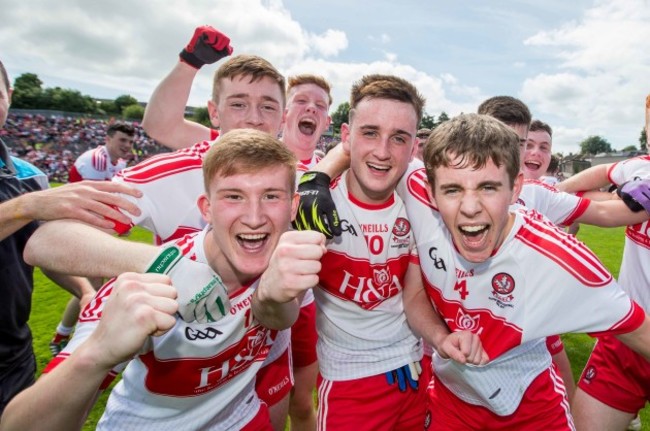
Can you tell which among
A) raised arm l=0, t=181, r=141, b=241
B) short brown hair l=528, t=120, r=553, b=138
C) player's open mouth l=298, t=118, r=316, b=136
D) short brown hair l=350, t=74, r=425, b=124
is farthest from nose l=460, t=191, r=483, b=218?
short brown hair l=528, t=120, r=553, b=138

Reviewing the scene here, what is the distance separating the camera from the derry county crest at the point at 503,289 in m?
2.18

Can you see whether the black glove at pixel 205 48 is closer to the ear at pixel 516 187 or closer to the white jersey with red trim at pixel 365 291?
the white jersey with red trim at pixel 365 291

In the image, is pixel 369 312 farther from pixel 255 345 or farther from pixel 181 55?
pixel 181 55

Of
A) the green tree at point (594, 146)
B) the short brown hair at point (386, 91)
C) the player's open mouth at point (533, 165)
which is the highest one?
the green tree at point (594, 146)

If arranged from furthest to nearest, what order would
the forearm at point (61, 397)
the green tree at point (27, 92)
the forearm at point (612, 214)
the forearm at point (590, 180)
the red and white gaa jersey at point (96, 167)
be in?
the green tree at point (27, 92)
the red and white gaa jersey at point (96, 167)
the forearm at point (590, 180)
the forearm at point (612, 214)
the forearm at point (61, 397)

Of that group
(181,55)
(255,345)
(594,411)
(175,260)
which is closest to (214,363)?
(255,345)

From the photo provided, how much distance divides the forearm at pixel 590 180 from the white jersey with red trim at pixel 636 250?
0.11m

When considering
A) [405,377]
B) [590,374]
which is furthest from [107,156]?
[590,374]

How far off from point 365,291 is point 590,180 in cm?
239

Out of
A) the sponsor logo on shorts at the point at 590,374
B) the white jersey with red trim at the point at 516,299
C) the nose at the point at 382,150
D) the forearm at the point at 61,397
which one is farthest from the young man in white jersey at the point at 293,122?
the sponsor logo on shorts at the point at 590,374

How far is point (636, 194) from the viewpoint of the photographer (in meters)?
2.73

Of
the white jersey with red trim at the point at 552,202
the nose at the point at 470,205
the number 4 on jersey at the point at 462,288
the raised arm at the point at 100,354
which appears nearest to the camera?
the raised arm at the point at 100,354

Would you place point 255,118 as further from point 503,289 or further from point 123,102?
point 123,102

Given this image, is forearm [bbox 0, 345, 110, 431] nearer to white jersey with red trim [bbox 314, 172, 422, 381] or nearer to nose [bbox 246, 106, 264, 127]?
white jersey with red trim [bbox 314, 172, 422, 381]
